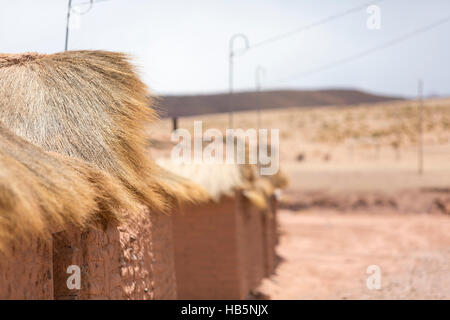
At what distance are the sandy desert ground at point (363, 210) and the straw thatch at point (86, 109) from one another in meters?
1.03

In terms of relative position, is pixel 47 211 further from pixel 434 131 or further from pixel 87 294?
pixel 434 131

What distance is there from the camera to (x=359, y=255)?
620 inches

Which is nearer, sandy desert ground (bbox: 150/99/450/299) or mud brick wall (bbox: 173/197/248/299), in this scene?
mud brick wall (bbox: 173/197/248/299)

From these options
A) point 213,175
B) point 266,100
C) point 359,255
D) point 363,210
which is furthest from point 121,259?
point 266,100

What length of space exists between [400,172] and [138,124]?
83.3 feet

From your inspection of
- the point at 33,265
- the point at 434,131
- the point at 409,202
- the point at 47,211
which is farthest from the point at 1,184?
the point at 434,131

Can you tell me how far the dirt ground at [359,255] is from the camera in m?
8.97

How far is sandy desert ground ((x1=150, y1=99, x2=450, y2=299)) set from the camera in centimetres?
1064

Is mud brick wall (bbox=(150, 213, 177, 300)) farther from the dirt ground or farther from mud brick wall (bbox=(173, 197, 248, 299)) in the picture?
the dirt ground

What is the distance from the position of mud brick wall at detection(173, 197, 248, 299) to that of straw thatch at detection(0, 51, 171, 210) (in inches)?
157

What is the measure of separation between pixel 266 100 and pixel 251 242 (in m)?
93.4

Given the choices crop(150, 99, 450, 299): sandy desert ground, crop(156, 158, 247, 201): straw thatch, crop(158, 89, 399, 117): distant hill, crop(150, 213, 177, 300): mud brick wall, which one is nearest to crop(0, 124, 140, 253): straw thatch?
crop(150, 213, 177, 300): mud brick wall

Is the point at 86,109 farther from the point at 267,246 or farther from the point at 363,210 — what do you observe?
the point at 363,210

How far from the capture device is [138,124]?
5.26 meters
